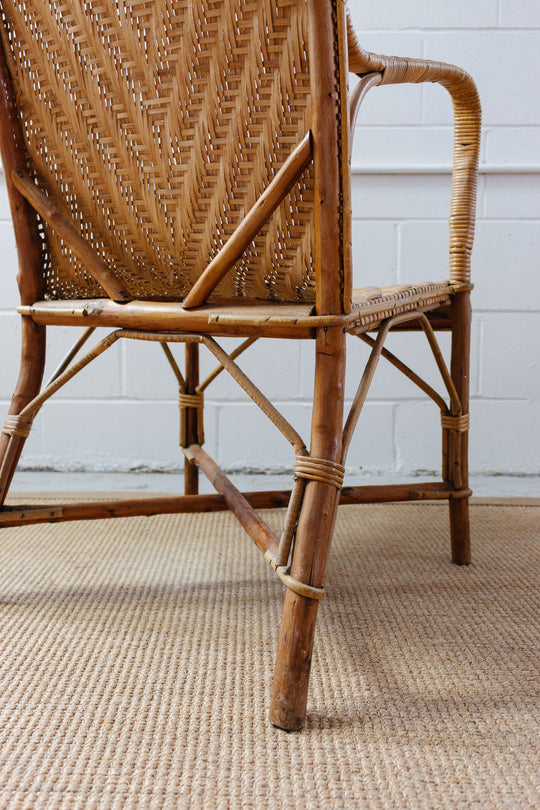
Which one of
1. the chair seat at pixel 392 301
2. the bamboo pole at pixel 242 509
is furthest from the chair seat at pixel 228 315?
the bamboo pole at pixel 242 509

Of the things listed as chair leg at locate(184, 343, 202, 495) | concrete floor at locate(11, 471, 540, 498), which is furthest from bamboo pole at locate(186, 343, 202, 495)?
concrete floor at locate(11, 471, 540, 498)

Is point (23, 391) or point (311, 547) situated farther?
point (23, 391)

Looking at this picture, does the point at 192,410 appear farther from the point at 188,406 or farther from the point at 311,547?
the point at 311,547

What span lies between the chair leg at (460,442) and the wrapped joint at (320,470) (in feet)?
1.49

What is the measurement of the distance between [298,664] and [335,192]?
0.48 meters

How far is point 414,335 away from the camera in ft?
5.84

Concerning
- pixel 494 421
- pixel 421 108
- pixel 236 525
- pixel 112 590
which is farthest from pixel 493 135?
pixel 112 590

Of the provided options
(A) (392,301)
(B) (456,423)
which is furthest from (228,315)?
(B) (456,423)

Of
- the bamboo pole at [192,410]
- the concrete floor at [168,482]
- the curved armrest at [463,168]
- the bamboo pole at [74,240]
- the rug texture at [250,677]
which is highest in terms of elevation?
the curved armrest at [463,168]

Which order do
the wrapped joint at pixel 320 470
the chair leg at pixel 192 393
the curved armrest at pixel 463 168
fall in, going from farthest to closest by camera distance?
the chair leg at pixel 192 393
the curved armrest at pixel 463 168
the wrapped joint at pixel 320 470

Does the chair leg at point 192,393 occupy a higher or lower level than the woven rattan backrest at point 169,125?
lower

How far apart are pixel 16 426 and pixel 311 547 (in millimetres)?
449

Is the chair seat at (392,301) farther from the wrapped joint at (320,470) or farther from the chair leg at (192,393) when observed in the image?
the chair leg at (192,393)

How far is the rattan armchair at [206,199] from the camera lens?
0.79 meters
